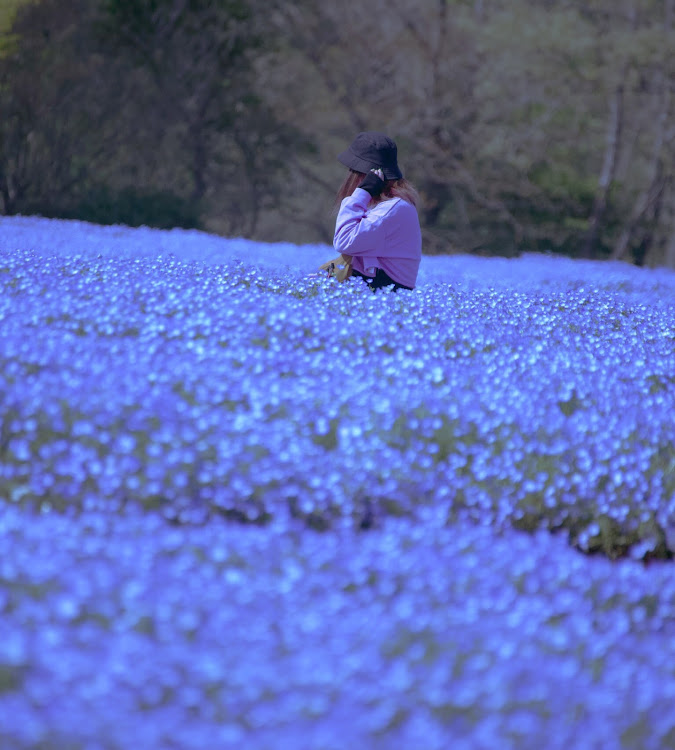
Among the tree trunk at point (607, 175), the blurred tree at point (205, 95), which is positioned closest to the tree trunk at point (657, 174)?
the tree trunk at point (607, 175)

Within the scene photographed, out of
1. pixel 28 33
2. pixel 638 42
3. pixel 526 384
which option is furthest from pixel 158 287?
pixel 638 42

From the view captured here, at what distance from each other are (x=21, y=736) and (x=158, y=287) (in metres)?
3.67

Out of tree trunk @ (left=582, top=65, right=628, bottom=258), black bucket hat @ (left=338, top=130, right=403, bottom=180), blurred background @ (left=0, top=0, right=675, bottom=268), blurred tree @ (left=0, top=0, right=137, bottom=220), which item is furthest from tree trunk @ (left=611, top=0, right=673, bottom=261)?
black bucket hat @ (left=338, top=130, right=403, bottom=180)

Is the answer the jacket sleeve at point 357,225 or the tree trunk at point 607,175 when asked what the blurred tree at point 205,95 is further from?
the jacket sleeve at point 357,225

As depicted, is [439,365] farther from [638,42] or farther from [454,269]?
[638,42]

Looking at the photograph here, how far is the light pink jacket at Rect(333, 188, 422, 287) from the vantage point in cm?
596

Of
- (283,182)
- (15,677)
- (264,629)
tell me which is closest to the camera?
(15,677)

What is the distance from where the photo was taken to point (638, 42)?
798 inches

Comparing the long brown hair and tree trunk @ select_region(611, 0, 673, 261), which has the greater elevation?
tree trunk @ select_region(611, 0, 673, 261)

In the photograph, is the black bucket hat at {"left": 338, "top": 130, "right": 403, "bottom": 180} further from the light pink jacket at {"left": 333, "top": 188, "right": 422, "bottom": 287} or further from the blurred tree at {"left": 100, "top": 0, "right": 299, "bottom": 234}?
the blurred tree at {"left": 100, "top": 0, "right": 299, "bottom": 234}

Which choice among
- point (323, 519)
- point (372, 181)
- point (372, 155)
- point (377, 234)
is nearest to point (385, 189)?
point (372, 181)

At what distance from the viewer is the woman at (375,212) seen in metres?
5.97

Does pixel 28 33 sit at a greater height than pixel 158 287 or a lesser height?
greater

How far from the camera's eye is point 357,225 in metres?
5.94
